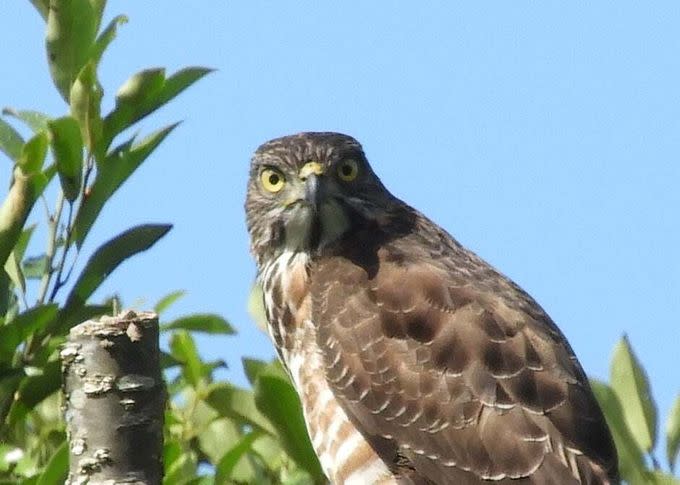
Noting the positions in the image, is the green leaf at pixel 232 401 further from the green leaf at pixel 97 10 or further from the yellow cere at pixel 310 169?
the yellow cere at pixel 310 169

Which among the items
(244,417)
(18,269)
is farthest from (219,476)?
(18,269)

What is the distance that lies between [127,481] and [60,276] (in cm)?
85

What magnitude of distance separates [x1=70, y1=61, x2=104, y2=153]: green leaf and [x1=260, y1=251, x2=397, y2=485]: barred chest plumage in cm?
139

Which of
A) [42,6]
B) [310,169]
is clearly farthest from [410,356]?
[42,6]

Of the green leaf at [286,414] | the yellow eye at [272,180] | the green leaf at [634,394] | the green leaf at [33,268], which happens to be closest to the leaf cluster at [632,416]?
the green leaf at [634,394]

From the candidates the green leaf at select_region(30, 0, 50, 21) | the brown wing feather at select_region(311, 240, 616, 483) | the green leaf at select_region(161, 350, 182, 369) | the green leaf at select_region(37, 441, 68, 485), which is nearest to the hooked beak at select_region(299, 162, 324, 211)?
the brown wing feather at select_region(311, 240, 616, 483)

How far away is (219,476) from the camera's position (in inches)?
139

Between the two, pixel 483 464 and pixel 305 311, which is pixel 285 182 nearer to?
pixel 305 311

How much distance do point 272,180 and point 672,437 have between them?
248cm

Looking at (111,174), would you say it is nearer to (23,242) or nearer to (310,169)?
(23,242)

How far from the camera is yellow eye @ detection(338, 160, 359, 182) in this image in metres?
5.95

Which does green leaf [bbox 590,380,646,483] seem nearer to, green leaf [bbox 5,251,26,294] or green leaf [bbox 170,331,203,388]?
green leaf [bbox 170,331,203,388]

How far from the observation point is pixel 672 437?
434cm

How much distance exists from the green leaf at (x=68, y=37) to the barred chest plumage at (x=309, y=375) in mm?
1548
